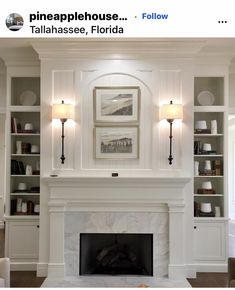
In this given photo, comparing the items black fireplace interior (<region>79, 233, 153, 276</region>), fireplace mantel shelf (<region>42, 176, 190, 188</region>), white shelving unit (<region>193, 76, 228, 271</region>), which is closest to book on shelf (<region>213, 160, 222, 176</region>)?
white shelving unit (<region>193, 76, 228, 271</region>)

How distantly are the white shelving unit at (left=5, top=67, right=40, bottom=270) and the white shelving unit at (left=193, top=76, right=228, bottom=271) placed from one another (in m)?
2.12

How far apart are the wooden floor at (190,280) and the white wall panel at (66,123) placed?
137cm

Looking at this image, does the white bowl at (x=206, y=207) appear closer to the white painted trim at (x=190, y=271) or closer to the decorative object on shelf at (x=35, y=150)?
the white painted trim at (x=190, y=271)

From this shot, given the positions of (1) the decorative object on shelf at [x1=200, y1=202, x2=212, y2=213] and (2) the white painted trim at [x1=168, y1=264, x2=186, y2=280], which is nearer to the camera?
(2) the white painted trim at [x1=168, y1=264, x2=186, y2=280]

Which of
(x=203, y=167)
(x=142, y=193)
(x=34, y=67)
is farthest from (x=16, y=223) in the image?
(x=203, y=167)

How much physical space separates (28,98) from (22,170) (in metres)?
1.00

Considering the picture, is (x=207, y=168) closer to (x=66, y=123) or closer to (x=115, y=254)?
(x=115, y=254)

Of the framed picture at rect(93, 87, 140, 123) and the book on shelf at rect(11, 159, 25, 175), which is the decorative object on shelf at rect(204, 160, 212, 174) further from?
the book on shelf at rect(11, 159, 25, 175)

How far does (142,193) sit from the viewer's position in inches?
189

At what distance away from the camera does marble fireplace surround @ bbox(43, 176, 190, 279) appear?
4.80 meters

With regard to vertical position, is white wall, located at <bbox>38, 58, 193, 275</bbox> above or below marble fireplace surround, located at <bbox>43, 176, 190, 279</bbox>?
above
